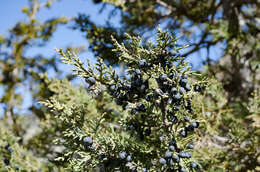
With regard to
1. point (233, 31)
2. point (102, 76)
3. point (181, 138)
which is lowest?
point (181, 138)

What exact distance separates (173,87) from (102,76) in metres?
0.44

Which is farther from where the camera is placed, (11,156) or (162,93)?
(11,156)

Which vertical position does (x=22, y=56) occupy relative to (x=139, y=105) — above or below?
above

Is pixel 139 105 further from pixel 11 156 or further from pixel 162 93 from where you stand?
pixel 11 156

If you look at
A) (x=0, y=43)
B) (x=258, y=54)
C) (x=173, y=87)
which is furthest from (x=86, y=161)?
(x=0, y=43)

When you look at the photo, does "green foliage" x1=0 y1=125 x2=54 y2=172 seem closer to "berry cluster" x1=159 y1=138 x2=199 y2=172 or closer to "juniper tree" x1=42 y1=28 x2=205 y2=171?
"juniper tree" x1=42 y1=28 x2=205 y2=171

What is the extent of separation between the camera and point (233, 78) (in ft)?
11.5

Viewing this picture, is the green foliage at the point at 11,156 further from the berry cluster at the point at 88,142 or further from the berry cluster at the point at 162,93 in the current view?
the berry cluster at the point at 162,93

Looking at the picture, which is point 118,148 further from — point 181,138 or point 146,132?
point 181,138

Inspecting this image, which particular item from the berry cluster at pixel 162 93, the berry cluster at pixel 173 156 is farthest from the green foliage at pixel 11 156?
the berry cluster at pixel 173 156

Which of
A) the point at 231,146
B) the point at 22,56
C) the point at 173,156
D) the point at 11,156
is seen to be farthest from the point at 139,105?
the point at 22,56

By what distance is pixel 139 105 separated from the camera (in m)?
1.51

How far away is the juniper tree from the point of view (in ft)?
4.77

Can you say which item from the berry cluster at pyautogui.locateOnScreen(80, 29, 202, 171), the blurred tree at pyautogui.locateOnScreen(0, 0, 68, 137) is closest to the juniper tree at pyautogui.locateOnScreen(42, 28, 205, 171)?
the berry cluster at pyautogui.locateOnScreen(80, 29, 202, 171)
